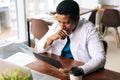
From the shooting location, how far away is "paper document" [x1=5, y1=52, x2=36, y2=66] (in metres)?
1.60

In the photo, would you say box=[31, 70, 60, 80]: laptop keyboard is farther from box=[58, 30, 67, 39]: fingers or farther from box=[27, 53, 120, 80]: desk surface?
box=[58, 30, 67, 39]: fingers

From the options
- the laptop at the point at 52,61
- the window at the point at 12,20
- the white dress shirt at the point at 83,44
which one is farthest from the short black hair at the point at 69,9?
the window at the point at 12,20

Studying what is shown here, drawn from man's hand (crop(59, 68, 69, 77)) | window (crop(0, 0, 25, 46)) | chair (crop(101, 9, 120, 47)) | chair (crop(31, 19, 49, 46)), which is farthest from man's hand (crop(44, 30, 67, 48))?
chair (crop(101, 9, 120, 47))

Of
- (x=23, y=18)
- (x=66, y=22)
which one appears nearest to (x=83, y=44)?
(x=66, y=22)

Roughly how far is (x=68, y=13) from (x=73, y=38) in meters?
0.22

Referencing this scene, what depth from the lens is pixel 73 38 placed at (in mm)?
1742

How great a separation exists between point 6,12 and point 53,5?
41.2 inches

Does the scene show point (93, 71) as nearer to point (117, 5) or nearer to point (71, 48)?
point (71, 48)

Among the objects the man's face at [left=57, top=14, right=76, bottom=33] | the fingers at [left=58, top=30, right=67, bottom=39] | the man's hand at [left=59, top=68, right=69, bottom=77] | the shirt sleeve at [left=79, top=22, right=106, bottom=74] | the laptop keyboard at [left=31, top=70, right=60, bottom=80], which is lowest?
the laptop keyboard at [left=31, top=70, right=60, bottom=80]

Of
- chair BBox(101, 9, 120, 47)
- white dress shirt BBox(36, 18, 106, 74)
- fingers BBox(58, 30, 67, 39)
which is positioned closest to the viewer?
white dress shirt BBox(36, 18, 106, 74)

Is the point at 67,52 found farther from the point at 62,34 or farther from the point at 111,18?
the point at 111,18

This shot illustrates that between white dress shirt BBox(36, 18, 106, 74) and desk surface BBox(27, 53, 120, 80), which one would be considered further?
white dress shirt BBox(36, 18, 106, 74)

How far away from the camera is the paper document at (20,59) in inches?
62.9

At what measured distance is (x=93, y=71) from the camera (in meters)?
1.42
